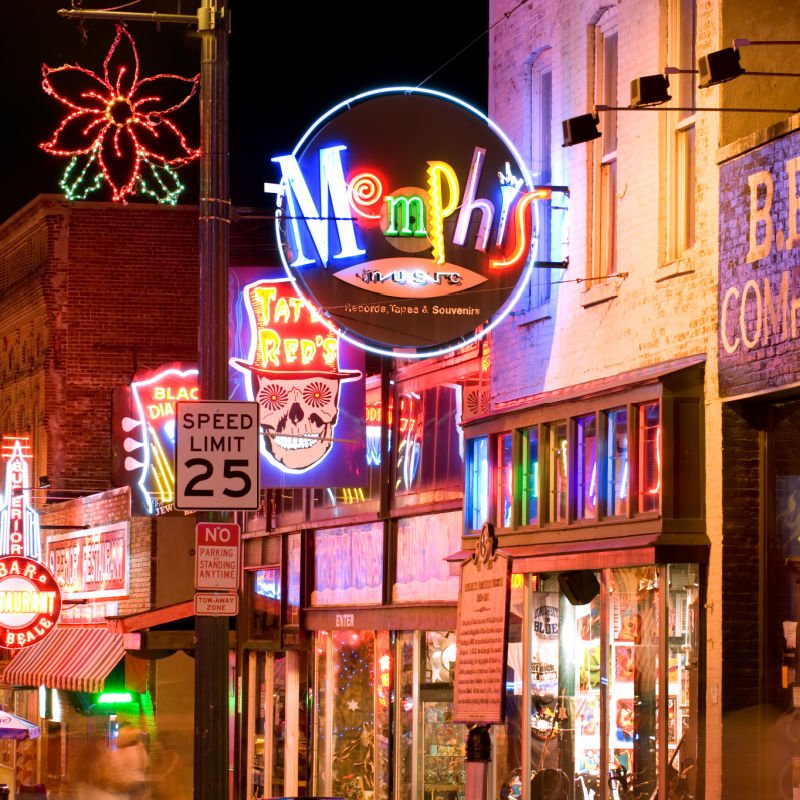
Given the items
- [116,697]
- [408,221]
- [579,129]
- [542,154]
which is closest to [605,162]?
[542,154]

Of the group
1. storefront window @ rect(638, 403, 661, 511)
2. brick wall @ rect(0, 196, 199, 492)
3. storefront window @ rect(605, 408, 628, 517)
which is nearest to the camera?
storefront window @ rect(638, 403, 661, 511)

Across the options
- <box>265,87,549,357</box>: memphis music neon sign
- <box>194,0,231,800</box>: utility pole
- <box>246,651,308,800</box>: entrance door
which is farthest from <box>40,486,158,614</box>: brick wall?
<box>194,0,231,800</box>: utility pole

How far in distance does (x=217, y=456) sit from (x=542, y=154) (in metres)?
5.93

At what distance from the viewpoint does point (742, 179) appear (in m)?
13.3

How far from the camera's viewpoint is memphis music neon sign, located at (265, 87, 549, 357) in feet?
52.2

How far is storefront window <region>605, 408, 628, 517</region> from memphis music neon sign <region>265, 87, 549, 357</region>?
6.11 ft

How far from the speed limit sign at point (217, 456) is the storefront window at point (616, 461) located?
11.2 feet

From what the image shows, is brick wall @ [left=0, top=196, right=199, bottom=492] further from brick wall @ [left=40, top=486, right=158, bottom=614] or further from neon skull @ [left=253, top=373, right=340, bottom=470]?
neon skull @ [left=253, top=373, right=340, bottom=470]

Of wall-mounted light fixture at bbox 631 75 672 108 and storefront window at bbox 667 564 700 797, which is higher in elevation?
wall-mounted light fixture at bbox 631 75 672 108

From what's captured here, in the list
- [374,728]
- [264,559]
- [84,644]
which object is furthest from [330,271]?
[84,644]

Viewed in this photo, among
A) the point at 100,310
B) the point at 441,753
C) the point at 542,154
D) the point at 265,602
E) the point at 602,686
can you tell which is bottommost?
the point at 441,753

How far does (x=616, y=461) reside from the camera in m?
14.7

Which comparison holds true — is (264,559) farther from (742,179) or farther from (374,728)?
(742,179)

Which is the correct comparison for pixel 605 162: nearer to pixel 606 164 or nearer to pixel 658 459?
pixel 606 164
